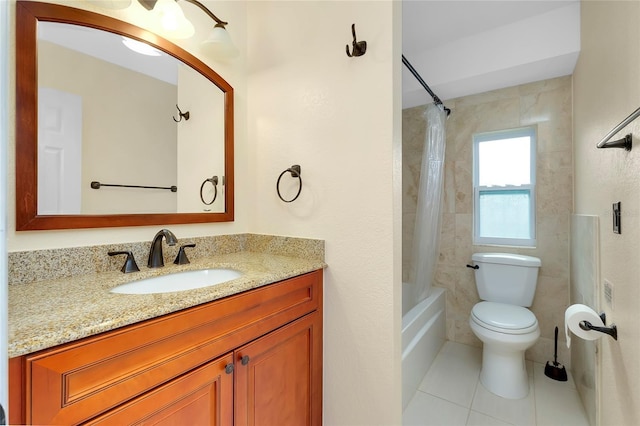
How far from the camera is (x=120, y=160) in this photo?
1188mm

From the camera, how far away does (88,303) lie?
0.74 metres

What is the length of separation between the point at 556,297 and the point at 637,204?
1605 millimetres

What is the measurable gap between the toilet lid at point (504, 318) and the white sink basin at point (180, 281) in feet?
5.57

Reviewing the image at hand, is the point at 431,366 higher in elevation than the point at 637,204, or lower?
lower

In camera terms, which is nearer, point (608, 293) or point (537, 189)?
point (608, 293)

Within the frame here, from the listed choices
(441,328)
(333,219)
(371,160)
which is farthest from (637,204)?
(441,328)

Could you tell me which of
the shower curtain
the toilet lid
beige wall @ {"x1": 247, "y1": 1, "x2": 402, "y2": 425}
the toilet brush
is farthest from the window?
beige wall @ {"x1": 247, "y1": 1, "x2": 402, "y2": 425}

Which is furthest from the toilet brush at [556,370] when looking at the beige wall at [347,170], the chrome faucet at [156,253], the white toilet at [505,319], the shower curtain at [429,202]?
the chrome faucet at [156,253]

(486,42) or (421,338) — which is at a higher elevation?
(486,42)

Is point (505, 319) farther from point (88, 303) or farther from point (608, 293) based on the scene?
point (88, 303)

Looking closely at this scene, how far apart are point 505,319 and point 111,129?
2482 millimetres

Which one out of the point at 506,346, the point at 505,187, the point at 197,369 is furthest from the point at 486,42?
the point at 197,369

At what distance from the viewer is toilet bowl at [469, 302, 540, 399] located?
176 centimetres

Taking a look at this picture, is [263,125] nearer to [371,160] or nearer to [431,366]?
[371,160]
